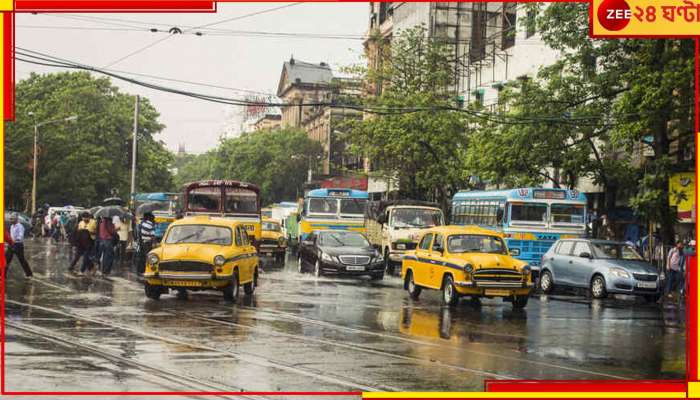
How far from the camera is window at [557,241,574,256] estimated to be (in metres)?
28.8

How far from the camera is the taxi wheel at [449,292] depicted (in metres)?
21.8

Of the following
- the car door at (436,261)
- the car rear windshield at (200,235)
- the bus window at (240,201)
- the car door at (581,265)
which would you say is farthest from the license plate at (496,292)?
the bus window at (240,201)

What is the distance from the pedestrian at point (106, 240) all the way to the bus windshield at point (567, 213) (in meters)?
13.6

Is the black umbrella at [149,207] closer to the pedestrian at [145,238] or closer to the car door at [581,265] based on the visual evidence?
the pedestrian at [145,238]

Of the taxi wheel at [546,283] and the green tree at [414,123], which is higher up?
the green tree at [414,123]

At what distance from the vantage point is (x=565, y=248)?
29.1 metres

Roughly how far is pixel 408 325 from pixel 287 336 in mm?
3177

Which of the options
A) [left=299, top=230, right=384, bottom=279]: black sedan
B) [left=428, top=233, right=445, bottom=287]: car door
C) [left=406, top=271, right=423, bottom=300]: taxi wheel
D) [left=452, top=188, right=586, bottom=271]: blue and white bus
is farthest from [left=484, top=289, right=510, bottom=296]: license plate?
[left=452, top=188, right=586, bottom=271]: blue and white bus

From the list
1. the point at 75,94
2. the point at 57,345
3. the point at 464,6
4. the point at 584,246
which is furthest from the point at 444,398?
the point at 75,94

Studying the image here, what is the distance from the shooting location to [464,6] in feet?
198

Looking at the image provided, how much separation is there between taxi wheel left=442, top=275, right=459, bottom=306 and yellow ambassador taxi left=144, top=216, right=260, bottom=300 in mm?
4514

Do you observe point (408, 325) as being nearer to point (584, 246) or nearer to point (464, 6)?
point (584, 246)

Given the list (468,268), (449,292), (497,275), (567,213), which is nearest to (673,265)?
(567,213)

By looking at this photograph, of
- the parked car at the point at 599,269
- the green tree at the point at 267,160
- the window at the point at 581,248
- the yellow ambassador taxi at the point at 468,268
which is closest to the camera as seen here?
the yellow ambassador taxi at the point at 468,268
